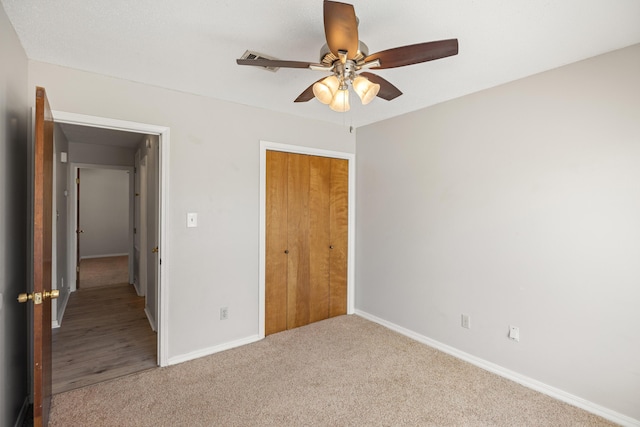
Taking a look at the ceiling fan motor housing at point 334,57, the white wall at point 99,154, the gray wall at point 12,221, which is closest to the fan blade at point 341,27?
the ceiling fan motor housing at point 334,57

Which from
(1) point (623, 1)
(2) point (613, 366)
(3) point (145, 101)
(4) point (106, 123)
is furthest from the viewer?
(3) point (145, 101)

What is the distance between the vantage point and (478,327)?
2697 millimetres

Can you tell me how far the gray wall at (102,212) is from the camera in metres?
7.69

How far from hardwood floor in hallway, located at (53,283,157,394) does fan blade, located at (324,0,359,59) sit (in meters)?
2.85

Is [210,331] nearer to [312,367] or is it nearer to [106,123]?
[312,367]

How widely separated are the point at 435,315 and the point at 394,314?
1.70ft

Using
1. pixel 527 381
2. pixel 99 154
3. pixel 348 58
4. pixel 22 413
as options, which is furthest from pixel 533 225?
Answer: pixel 99 154

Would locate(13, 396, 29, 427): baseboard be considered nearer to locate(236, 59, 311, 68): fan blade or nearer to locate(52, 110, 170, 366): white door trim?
locate(52, 110, 170, 366): white door trim

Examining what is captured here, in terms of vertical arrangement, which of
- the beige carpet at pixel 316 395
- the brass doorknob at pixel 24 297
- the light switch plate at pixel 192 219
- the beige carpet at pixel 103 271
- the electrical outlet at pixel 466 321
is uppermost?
the light switch plate at pixel 192 219

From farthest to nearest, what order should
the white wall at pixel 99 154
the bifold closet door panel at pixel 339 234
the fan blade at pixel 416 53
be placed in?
the white wall at pixel 99 154 → the bifold closet door panel at pixel 339 234 → the fan blade at pixel 416 53

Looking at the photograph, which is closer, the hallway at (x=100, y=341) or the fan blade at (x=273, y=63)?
the fan blade at (x=273, y=63)

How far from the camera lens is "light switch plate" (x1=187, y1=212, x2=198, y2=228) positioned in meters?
2.73

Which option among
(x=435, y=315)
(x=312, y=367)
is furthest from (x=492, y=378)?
(x=312, y=367)

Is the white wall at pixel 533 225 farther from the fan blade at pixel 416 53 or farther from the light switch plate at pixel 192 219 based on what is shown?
the light switch plate at pixel 192 219
